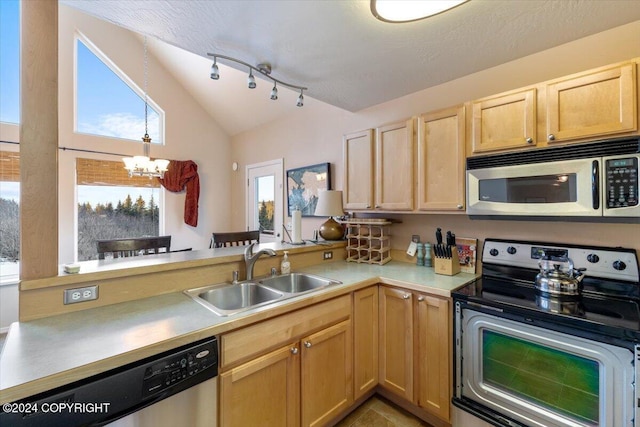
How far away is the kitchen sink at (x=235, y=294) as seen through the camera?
1673 millimetres

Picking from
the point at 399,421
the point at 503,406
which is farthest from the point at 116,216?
the point at 503,406

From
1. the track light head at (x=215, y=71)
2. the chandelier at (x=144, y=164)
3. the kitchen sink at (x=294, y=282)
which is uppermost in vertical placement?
the track light head at (x=215, y=71)

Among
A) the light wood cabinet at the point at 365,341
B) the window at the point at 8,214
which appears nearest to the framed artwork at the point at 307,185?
the light wood cabinet at the point at 365,341

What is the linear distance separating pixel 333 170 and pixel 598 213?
224 centimetres

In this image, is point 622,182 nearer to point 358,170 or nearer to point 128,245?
point 358,170

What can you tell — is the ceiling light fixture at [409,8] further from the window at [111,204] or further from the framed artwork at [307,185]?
the window at [111,204]

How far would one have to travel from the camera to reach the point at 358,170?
253 cm

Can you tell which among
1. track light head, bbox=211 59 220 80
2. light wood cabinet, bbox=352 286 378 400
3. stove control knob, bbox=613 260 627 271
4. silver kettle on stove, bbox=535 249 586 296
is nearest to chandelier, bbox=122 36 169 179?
track light head, bbox=211 59 220 80

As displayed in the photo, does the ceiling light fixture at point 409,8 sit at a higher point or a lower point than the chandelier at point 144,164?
higher

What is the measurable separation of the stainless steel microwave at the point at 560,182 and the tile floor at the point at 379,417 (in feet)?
4.83

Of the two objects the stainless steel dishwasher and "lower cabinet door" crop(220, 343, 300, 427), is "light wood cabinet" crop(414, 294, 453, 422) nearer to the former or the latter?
"lower cabinet door" crop(220, 343, 300, 427)

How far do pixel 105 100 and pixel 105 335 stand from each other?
4.05m

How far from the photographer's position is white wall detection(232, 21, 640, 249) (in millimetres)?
1606

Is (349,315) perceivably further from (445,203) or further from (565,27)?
(565,27)
